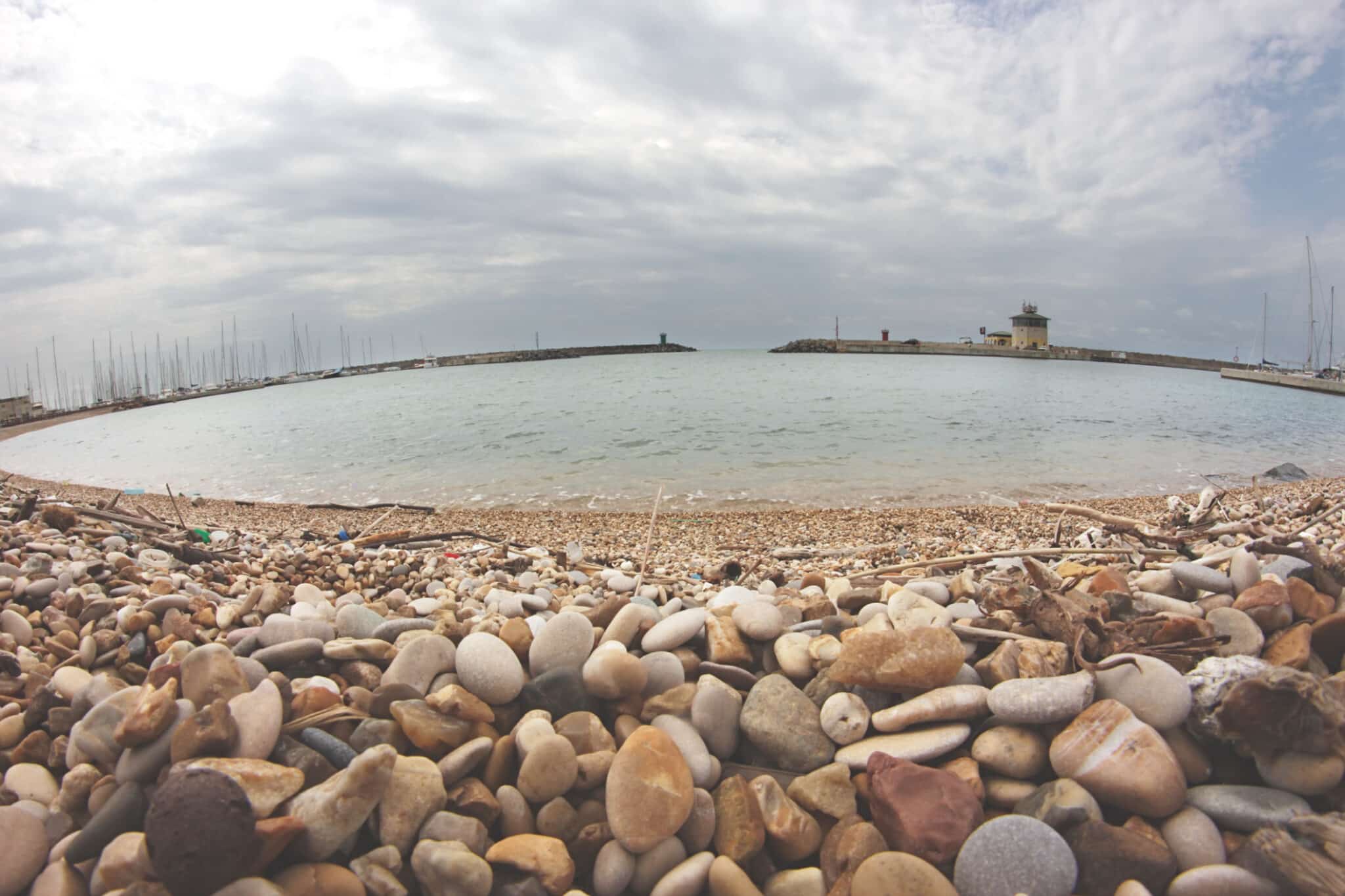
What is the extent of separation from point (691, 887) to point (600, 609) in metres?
1.32

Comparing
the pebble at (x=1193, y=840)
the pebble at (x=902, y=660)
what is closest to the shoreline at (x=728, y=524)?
the pebble at (x=902, y=660)

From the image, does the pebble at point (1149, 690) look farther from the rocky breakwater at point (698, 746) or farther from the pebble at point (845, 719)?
the pebble at point (845, 719)

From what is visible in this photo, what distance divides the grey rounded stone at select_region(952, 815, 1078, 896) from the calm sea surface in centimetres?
1008

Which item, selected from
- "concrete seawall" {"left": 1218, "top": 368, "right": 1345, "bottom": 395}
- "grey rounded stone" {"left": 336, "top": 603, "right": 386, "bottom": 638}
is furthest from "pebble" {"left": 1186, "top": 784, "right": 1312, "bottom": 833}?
"concrete seawall" {"left": 1218, "top": 368, "right": 1345, "bottom": 395}

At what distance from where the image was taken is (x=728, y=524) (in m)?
10.2

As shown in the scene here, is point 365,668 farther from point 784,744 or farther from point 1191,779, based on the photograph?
point 1191,779

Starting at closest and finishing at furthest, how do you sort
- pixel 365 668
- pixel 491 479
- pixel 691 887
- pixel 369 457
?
1. pixel 691 887
2. pixel 365 668
3. pixel 491 479
4. pixel 369 457

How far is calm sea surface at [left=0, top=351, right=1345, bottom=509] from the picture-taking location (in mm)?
13727

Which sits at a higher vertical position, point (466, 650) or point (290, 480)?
point (466, 650)

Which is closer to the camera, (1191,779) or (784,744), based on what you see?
(1191,779)

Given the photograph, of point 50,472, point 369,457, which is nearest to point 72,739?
point 369,457

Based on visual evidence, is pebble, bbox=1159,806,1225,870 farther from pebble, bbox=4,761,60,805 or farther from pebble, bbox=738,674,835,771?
pebble, bbox=4,761,60,805

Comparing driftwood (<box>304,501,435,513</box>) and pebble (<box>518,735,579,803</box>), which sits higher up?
pebble (<box>518,735,579,803</box>)

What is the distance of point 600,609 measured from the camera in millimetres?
3064
